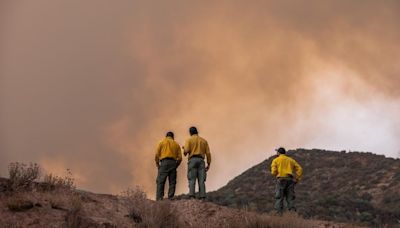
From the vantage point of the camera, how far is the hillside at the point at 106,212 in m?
11.6

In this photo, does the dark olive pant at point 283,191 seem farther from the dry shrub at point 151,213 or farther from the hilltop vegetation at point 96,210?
the dry shrub at point 151,213

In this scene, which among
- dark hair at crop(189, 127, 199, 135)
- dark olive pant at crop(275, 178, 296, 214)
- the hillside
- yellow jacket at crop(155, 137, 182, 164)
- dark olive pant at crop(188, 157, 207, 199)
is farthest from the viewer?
dark olive pant at crop(275, 178, 296, 214)

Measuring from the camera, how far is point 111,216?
12.6m

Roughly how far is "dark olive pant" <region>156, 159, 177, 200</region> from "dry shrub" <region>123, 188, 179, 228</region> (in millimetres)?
2796

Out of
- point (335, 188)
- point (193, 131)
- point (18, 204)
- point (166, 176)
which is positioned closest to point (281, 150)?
point (193, 131)

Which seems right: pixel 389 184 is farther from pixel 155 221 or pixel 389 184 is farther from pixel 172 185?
pixel 155 221

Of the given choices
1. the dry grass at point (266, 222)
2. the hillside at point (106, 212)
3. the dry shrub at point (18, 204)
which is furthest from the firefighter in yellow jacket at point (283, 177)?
the dry shrub at point (18, 204)

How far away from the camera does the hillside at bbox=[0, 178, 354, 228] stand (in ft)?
38.0

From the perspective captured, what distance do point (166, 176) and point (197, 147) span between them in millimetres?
1325

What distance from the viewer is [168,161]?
15.9 m

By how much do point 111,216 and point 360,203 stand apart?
1271 inches

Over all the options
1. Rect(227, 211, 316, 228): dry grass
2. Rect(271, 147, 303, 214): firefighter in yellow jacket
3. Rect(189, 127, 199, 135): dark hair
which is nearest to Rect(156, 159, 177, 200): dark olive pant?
Rect(189, 127, 199, 135): dark hair

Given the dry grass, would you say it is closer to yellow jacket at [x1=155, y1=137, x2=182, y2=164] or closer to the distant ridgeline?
yellow jacket at [x1=155, y1=137, x2=182, y2=164]

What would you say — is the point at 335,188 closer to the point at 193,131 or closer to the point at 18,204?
the point at 193,131
